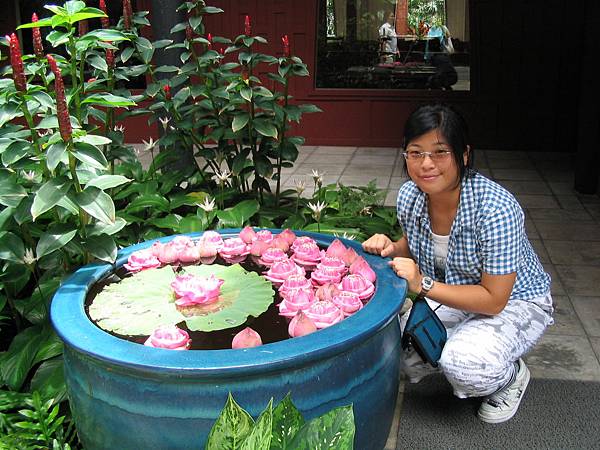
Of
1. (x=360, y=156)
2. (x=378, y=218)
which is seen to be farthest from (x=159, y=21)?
(x=360, y=156)

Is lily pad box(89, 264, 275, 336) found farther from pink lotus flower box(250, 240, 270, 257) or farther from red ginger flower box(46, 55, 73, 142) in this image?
red ginger flower box(46, 55, 73, 142)

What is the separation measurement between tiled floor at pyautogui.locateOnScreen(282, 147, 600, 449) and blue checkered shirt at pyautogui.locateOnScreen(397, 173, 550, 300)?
0.96 feet

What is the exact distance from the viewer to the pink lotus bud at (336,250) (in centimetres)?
238

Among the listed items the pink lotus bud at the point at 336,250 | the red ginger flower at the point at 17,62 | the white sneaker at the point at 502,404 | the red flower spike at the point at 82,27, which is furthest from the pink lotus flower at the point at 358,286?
the red flower spike at the point at 82,27

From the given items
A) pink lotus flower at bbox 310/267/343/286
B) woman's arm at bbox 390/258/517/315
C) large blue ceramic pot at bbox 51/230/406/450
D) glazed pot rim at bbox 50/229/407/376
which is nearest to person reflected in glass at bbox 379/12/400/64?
woman's arm at bbox 390/258/517/315

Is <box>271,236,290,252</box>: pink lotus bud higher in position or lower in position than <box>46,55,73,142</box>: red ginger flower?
lower

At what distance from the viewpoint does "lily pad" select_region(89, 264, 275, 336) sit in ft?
6.51

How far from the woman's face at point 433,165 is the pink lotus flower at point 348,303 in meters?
0.56

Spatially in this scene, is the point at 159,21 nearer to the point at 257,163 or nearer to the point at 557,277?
the point at 257,163

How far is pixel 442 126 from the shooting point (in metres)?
2.28

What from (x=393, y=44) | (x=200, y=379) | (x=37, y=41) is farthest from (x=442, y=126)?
(x=393, y=44)

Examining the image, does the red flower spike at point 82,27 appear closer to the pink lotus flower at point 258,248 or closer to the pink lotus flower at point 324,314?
the pink lotus flower at point 258,248

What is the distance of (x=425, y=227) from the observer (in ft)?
8.78

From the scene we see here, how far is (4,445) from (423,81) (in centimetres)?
705
